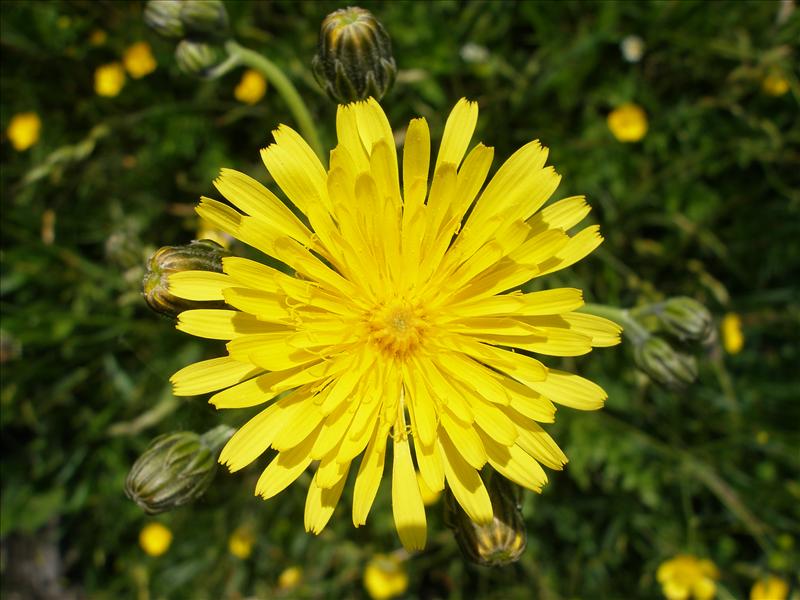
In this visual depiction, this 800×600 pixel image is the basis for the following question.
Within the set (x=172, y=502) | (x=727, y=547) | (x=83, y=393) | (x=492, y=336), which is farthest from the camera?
(x=83, y=393)

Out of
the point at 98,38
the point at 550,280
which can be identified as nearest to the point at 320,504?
the point at 550,280

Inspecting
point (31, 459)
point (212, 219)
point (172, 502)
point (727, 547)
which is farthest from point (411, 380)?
point (31, 459)

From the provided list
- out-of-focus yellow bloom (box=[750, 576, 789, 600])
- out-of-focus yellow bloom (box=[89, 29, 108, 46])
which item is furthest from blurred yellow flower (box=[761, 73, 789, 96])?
out-of-focus yellow bloom (box=[89, 29, 108, 46])

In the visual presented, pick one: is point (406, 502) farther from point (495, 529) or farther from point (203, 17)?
point (203, 17)

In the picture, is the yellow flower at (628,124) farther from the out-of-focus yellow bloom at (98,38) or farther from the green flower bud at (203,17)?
the out-of-focus yellow bloom at (98,38)

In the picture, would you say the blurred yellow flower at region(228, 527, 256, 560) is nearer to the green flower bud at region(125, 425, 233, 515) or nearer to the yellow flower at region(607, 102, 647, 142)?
the green flower bud at region(125, 425, 233, 515)

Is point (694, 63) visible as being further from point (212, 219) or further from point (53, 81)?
point (53, 81)

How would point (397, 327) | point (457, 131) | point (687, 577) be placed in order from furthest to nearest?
point (687, 577) < point (397, 327) < point (457, 131)
